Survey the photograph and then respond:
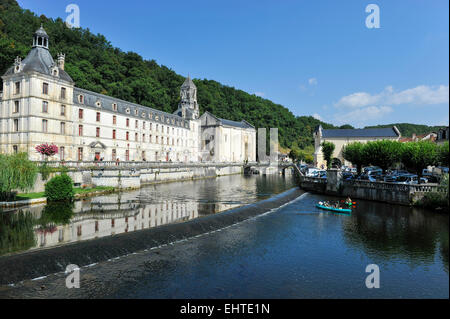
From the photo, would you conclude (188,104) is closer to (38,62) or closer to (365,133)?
(38,62)

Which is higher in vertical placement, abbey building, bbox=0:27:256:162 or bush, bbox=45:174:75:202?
abbey building, bbox=0:27:256:162

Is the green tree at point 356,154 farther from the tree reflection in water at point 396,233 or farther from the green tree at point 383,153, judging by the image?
the tree reflection in water at point 396,233

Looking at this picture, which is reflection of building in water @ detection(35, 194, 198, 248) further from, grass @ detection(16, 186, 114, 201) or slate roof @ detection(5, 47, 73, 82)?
slate roof @ detection(5, 47, 73, 82)

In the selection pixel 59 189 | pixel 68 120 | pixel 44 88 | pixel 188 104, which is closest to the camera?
pixel 59 189

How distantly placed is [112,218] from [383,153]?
121ft

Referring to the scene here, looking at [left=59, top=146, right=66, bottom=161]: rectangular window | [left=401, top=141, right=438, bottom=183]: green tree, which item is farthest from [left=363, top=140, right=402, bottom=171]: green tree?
[left=59, top=146, right=66, bottom=161]: rectangular window

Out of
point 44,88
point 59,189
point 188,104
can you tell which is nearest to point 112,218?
point 59,189

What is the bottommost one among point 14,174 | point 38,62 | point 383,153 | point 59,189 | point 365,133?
point 59,189

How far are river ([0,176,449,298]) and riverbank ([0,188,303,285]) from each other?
61cm

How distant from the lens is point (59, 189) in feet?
102

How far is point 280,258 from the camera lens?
17.7m

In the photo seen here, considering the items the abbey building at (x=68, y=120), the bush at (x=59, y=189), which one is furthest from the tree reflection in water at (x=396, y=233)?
the abbey building at (x=68, y=120)

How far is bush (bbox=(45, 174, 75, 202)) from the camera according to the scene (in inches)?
1219
